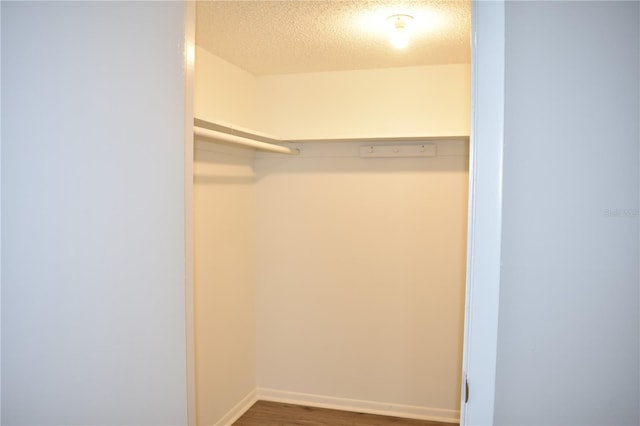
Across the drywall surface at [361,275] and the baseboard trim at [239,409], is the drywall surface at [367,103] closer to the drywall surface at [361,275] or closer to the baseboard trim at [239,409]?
the drywall surface at [361,275]

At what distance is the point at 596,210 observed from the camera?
3.15ft

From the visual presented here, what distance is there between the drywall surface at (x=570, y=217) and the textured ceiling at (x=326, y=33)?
4.38 feet

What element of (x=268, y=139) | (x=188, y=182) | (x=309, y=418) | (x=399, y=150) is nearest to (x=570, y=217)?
(x=188, y=182)

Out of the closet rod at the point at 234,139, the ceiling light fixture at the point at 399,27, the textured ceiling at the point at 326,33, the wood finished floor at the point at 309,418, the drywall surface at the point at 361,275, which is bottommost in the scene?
the wood finished floor at the point at 309,418

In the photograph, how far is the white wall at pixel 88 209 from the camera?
3.54ft

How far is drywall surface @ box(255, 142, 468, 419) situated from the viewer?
11.1 ft

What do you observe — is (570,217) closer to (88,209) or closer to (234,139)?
(88,209)

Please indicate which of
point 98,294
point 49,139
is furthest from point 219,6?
point 98,294

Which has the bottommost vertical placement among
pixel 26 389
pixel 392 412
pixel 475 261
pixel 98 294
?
pixel 392 412

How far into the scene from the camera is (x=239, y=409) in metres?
3.46

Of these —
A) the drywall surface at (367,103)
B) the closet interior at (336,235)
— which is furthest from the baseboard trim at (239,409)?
the drywall surface at (367,103)

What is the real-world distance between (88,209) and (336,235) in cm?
254

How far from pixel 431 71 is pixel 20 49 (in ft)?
9.25

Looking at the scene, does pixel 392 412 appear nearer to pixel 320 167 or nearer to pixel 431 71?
pixel 320 167
